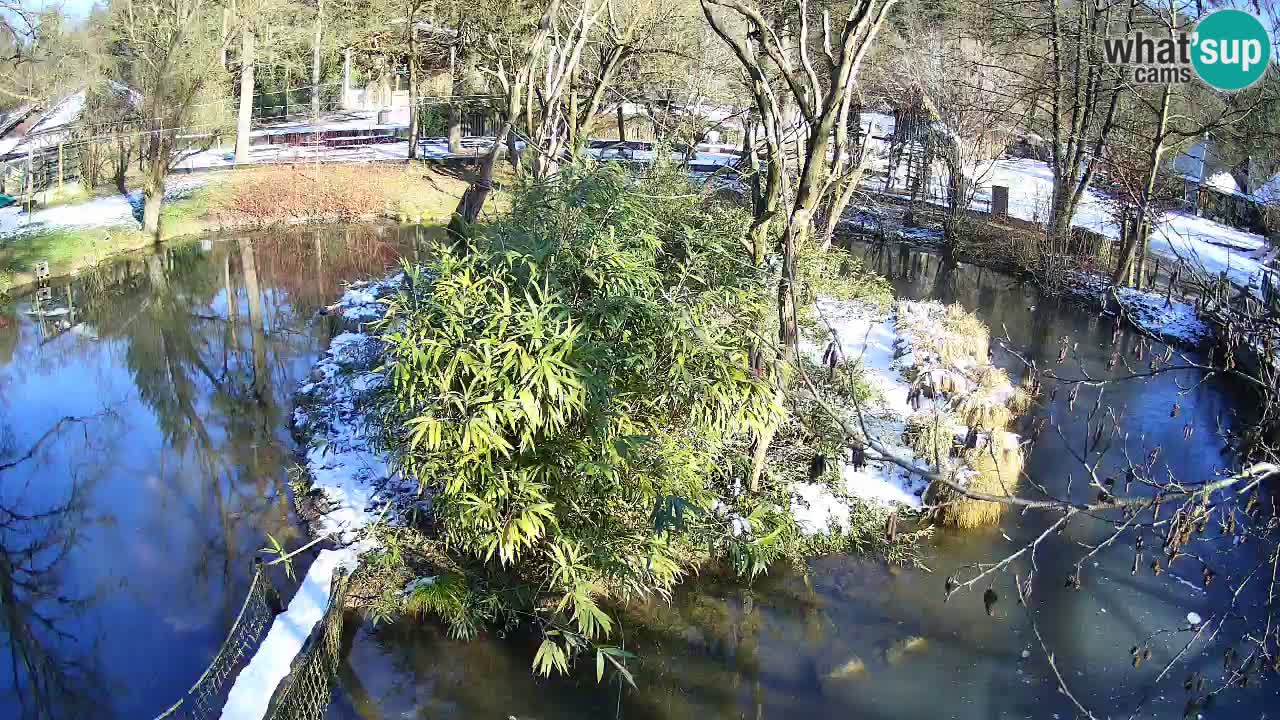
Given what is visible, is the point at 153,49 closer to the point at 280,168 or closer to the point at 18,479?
the point at 280,168

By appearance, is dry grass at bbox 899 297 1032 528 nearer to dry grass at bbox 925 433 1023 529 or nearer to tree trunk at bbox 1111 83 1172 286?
dry grass at bbox 925 433 1023 529

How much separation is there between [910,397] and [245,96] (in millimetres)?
19029

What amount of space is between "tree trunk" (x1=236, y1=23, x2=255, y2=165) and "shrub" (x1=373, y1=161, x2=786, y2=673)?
17207 mm

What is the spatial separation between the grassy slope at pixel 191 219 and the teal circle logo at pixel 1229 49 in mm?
15321

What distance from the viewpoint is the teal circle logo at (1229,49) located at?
548 centimetres

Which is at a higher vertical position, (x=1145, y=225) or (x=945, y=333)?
(x=1145, y=225)

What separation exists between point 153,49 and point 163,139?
2.38 m

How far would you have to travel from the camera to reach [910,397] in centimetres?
899

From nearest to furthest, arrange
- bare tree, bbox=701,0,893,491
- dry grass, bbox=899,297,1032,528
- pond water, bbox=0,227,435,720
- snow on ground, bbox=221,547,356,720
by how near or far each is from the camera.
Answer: snow on ground, bbox=221,547,356,720 → pond water, bbox=0,227,435,720 → bare tree, bbox=701,0,893,491 → dry grass, bbox=899,297,1032,528

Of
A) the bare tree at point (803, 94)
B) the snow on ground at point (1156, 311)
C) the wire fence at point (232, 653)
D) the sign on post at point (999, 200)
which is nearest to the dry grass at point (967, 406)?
the bare tree at point (803, 94)

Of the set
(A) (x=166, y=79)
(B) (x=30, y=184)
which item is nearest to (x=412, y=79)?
(A) (x=166, y=79)

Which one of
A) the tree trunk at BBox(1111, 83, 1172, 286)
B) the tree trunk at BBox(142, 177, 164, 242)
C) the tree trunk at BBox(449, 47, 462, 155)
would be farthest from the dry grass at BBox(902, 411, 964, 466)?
the tree trunk at BBox(449, 47, 462, 155)

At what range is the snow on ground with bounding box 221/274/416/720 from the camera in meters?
5.61

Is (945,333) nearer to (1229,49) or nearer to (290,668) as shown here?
(1229,49)
